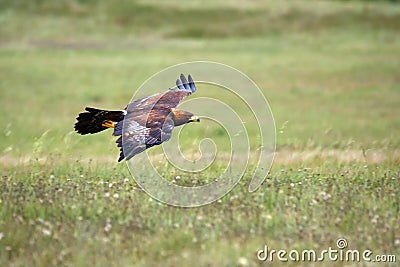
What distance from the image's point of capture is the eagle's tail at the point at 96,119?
9070mm

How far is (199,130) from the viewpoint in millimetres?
22875

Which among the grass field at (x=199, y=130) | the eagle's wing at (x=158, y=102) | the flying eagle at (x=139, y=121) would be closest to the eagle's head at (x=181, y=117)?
the flying eagle at (x=139, y=121)

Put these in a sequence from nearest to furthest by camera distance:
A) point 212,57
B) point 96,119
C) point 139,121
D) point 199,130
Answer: point 139,121
point 96,119
point 199,130
point 212,57

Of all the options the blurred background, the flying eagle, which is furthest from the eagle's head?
the blurred background

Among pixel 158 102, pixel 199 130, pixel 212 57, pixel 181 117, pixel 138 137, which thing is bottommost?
pixel 138 137

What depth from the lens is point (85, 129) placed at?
9172mm

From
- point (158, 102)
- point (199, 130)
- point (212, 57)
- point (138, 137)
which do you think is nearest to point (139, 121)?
point (138, 137)

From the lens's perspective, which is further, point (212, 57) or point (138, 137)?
point (212, 57)

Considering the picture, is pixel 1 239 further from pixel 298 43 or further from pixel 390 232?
pixel 298 43

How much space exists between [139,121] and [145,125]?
0.08 m

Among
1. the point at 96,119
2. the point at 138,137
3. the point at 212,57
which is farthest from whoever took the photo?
the point at 212,57

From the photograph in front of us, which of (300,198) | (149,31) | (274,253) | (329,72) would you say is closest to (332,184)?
(300,198)

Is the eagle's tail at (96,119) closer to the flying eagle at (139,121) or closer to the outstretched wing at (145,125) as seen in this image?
the flying eagle at (139,121)

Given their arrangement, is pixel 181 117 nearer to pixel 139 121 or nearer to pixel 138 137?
pixel 139 121
